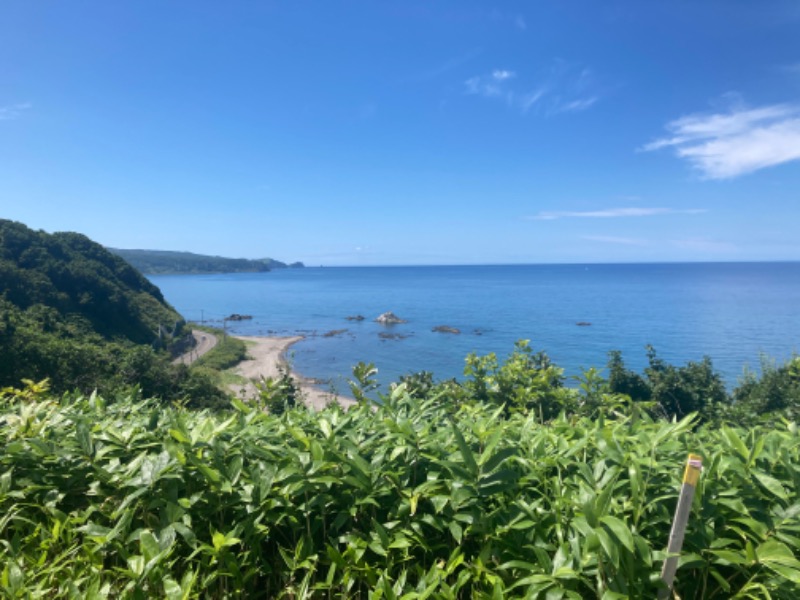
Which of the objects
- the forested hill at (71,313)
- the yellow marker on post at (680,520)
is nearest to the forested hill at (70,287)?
the forested hill at (71,313)

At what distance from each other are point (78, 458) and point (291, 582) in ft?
3.27

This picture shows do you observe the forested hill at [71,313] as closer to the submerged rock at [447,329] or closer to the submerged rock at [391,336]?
the submerged rock at [391,336]

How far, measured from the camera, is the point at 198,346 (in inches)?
1934

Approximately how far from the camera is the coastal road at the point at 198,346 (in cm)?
4313

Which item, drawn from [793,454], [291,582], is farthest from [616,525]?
[291,582]

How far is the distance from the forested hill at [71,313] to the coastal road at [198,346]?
2.53m

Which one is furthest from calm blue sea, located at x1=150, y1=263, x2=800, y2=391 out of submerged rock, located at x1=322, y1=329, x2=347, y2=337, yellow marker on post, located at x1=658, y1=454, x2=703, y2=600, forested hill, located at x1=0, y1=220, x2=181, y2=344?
yellow marker on post, located at x1=658, y1=454, x2=703, y2=600

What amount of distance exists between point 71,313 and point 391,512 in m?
48.1

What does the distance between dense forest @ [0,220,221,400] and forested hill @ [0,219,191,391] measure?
0.06 meters

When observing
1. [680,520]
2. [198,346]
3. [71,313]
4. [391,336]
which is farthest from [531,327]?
[680,520]

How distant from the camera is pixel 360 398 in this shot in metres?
2.96

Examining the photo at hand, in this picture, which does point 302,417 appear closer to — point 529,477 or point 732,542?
point 529,477

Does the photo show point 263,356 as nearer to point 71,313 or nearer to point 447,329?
point 71,313

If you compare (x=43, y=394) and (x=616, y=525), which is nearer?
(x=616, y=525)
